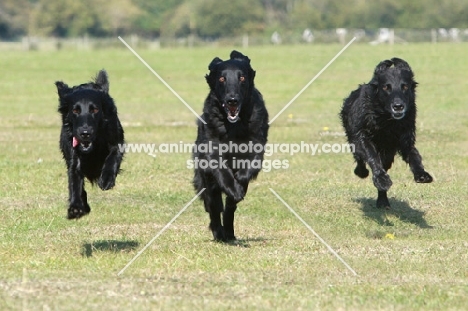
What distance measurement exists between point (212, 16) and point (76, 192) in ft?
290

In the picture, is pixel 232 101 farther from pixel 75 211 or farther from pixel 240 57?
pixel 75 211

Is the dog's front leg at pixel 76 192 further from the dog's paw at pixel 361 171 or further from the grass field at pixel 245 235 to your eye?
the dog's paw at pixel 361 171

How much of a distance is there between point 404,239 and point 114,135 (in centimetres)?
305

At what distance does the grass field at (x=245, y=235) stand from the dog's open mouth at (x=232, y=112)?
1.20 metres

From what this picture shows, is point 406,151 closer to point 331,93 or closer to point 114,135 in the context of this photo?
point 114,135

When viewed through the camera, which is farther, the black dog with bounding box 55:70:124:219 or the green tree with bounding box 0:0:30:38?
the green tree with bounding box 0:0:30:38

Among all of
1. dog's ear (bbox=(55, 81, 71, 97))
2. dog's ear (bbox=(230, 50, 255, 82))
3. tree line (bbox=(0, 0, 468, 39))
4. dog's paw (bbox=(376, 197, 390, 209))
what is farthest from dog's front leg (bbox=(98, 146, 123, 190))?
tree line (bbox=(0, 0, 468, 39))

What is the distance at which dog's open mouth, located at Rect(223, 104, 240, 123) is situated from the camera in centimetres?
873

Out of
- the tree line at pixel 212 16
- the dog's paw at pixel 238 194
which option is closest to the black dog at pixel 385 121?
the dog's paw at pixel 238 194

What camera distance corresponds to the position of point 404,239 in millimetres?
9719

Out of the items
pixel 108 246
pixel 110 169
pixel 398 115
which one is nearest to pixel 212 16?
pixel 398 115

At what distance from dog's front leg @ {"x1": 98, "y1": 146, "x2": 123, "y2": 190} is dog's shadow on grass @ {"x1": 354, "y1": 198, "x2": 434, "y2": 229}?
3.27m

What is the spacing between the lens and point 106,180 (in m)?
8.78

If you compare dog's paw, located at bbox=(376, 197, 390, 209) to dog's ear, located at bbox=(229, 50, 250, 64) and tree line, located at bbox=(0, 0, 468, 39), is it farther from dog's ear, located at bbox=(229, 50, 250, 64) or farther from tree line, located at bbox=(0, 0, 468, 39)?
tree line, located at bbox=(0, 0, 468, 39)
